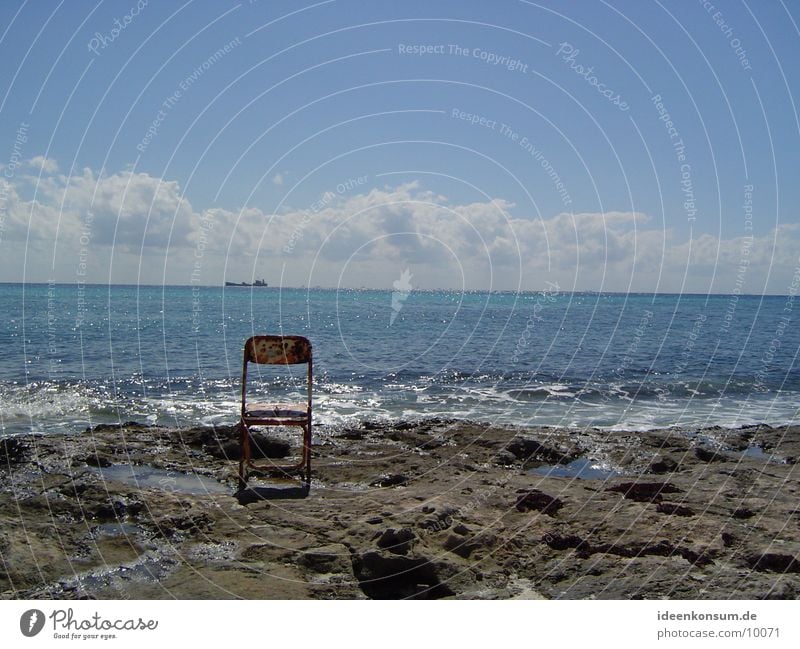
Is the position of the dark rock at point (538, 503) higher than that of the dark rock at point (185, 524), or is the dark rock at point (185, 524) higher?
A: the dark rock at point (538, 503)

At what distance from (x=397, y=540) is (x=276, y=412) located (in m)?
2.87

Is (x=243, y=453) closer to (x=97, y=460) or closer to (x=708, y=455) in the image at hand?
(x=97, y=460)

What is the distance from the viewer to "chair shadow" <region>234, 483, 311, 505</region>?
21.0 ft

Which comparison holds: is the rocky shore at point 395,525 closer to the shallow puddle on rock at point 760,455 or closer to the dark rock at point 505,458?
the dark rock at point 505,458

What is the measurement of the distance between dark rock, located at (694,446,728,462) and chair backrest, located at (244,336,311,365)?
18.0 ft

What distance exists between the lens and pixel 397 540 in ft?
16.2

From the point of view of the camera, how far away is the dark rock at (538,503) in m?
6.00

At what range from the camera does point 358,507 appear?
6.05 meters

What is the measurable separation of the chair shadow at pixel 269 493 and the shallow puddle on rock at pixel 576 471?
9.70 feet

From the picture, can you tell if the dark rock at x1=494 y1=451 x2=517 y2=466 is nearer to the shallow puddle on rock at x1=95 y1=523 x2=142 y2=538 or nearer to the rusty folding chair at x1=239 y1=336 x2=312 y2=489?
the rusty folding chair at x1=239 y1=336 x2=312 y2=489

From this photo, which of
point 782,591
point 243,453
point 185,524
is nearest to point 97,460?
point 243,453

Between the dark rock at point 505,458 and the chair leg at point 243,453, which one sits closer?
the chair leg at point 243,453

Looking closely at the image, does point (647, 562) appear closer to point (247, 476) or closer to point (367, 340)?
point (247, 476)
